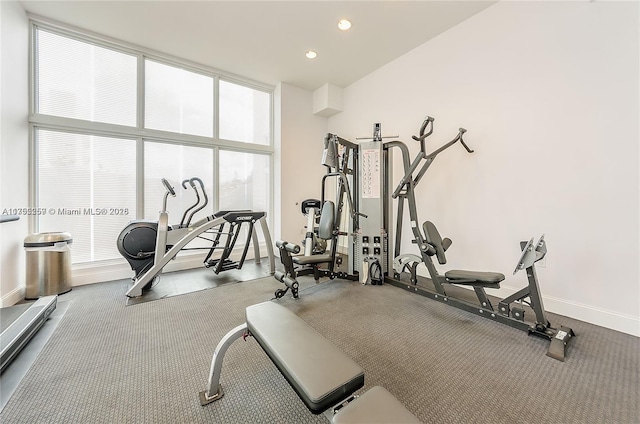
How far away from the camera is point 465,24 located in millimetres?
3135

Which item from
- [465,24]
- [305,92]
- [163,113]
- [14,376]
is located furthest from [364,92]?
[14,376]

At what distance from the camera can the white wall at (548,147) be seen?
214cm

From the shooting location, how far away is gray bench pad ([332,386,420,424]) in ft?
2.37

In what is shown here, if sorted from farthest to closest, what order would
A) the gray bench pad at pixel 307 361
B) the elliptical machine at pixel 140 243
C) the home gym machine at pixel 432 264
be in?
the elliptical machine at pixel 140 243, the home gym machine at pixel 432 264, the gray bench pad at pixel 307 361

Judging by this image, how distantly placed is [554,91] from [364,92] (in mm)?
2891

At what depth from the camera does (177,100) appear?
161 inches

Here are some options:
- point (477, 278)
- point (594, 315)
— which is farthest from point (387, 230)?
point (594, 315)

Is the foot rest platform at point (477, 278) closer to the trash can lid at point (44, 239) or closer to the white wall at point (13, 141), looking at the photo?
the trash can lid at point (44, 239)

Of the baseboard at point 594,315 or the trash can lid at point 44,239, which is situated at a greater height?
the trash can lid at point 44,239

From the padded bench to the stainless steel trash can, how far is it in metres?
2.94

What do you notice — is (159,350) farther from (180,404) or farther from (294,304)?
(294,304)

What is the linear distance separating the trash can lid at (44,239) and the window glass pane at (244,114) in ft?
8.74

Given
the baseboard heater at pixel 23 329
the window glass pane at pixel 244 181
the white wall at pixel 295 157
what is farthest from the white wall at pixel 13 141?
the white wall at pixel 295 157

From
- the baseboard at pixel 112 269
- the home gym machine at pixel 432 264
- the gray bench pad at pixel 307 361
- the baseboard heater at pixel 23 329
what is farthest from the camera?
the baseboard at pixel 112 269
